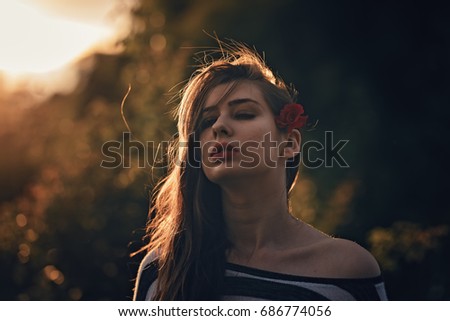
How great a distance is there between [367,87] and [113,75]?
885 centimetres

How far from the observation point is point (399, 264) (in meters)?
8.01

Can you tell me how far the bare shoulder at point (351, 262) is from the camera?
342 centimetres

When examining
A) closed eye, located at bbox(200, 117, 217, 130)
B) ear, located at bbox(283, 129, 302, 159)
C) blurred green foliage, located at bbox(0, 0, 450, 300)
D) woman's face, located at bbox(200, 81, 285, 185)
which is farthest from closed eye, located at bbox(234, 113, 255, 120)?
blurred green foliage, located at bbox(0, 0, 450, 300)

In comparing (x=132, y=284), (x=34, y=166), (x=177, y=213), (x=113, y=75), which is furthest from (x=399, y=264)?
(x=113, y=75)

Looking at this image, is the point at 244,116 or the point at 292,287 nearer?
the point at 292,287

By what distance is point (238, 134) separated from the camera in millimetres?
3717

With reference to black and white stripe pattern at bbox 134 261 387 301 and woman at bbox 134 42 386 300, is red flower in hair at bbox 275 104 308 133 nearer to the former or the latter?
woman at bbox 134 42 386 300

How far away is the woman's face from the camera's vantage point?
12.1 ft

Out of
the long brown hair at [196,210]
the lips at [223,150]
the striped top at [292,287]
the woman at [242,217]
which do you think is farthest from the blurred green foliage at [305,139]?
the striped top at [292,287]

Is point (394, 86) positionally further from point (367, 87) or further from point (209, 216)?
point (209, 216)

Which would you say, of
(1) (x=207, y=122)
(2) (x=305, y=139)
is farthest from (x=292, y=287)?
(2) (x=305, y=139)

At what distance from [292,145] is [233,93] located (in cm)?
50

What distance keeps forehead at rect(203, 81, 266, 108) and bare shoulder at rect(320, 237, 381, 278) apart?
0.99 m

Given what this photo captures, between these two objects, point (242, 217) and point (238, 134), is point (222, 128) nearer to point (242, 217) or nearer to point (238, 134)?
point (238, 134)
